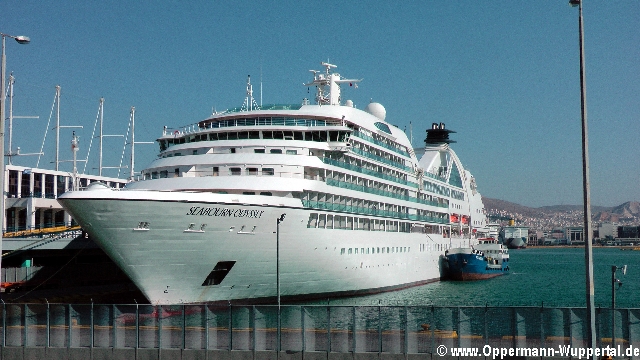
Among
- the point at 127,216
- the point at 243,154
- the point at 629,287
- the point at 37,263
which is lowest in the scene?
the point at 629,287

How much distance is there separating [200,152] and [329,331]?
2447cm

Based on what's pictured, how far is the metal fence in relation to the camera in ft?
60.4

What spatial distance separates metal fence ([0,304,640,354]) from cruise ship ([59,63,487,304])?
10.9 meters

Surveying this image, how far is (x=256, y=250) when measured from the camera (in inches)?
1403

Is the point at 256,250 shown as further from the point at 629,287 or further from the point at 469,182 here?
the point at 469,182

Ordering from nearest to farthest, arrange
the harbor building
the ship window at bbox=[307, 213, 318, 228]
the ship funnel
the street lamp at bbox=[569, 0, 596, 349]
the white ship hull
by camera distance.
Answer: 1. the street lamp at bbox=[569, 0, 596, 349]
2. the white ship hull
3. the ship window at bbox=[307, 213, 318, 228]
4. the harbor building
5. the ship funnel

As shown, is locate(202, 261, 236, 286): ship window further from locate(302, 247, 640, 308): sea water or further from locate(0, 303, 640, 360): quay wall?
locate(0, 303, 640, 360): quay wall

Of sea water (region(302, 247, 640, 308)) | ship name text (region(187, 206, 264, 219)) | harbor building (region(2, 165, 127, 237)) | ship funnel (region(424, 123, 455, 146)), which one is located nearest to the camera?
ship name text (region(187, 206, 264, 219))

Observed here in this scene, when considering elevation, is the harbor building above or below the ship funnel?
below

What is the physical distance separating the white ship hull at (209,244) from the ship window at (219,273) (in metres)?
0.27

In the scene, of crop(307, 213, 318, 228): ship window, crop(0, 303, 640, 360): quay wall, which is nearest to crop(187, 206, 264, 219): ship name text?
crop(307, 213, 318, 228): ship window

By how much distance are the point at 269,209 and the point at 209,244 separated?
3961 millimetres

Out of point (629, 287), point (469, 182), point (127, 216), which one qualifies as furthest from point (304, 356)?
point (469, 182)

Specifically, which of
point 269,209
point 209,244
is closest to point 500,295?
point 269,209
